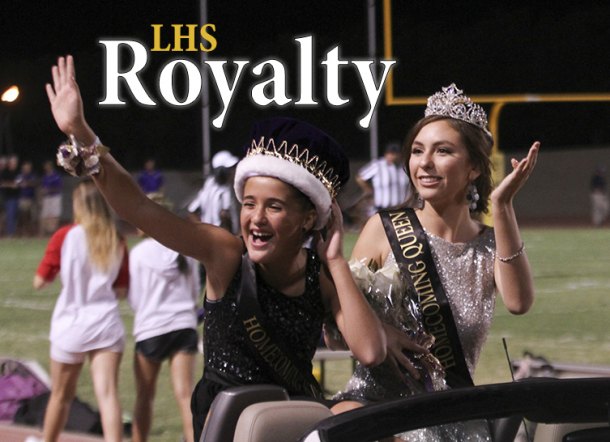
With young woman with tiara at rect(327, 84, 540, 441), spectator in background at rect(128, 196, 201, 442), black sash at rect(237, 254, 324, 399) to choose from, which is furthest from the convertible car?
spectator in background at rect(128, 196, 201, 442)

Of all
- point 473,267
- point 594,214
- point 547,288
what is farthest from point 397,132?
point 473,267

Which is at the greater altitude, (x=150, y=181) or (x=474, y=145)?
(x=150, y=181)

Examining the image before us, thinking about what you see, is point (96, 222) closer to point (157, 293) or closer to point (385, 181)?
point (157, 293)

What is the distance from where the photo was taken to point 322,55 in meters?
48.1

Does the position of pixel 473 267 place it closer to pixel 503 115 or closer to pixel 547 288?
pixel 547 288

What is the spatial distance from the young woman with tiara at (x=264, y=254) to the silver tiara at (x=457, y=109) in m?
0.60

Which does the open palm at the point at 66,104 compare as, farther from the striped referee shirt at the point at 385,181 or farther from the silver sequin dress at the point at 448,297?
the striped referee shirt at the point at 385,181

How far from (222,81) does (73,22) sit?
54.0ft

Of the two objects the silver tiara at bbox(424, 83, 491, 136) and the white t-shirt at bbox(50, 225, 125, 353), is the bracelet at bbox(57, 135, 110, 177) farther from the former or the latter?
the white t-shirt at bbox(50, 225, 125, 353)

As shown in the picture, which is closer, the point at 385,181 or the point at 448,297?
the point at 448,297

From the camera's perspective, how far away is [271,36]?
47281mm

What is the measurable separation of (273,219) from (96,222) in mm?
3614

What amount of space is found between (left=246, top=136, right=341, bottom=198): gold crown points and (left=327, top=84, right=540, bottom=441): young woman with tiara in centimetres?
30

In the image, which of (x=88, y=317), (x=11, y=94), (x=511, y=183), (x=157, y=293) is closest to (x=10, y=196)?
(x=11, y=94)
